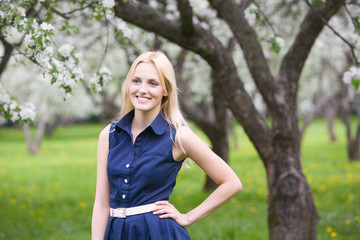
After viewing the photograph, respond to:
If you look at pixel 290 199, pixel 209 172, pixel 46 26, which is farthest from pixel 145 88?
pixel 290 199

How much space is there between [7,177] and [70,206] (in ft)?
18.6

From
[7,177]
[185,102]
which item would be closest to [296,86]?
[185,102]

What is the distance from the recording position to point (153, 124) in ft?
7.97

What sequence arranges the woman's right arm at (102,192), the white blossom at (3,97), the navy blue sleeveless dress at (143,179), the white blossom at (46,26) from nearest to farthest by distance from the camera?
1. the navy blue sleeveless dress at (143,179)
2. the woman's right arm at (102,192)
3. the white blossom at (46,26)
4. the white blossom at (3,97)

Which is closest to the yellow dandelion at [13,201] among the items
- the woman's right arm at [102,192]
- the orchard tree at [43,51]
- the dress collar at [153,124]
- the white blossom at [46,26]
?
the orchard tree at [43,51]

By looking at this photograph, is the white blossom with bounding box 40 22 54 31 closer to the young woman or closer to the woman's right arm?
the young woman

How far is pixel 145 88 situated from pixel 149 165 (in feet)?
1.38

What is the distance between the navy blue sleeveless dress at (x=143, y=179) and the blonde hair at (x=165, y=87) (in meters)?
0.08

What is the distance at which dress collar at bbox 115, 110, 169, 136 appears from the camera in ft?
7.93

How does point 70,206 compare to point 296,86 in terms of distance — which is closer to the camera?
point 296,86

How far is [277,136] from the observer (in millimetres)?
4797

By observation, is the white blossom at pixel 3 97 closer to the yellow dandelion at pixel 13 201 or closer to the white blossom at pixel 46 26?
the white blossom at pixel 46 26

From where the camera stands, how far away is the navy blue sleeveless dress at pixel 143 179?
2.32 m

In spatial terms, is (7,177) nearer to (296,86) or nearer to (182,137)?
(296,86)
